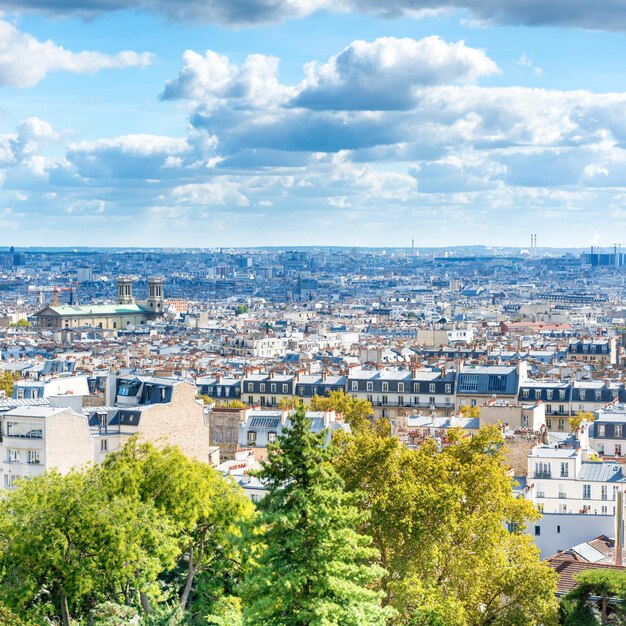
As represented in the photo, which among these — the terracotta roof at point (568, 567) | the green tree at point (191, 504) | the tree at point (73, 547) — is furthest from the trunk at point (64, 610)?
the terracotta roof at point (568, 567)

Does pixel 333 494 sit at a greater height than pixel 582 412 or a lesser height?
greater

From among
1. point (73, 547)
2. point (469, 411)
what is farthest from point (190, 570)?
point (469, 411)

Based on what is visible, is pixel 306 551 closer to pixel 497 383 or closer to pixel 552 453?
pixel 552 453

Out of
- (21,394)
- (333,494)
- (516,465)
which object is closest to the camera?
(333,494)

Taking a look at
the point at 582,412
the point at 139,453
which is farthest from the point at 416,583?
the point at 582,412

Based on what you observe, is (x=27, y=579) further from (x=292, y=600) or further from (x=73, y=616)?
(x=292, y=600)

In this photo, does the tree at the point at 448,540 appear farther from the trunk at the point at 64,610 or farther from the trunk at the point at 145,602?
the trunk at the point at 64,610
